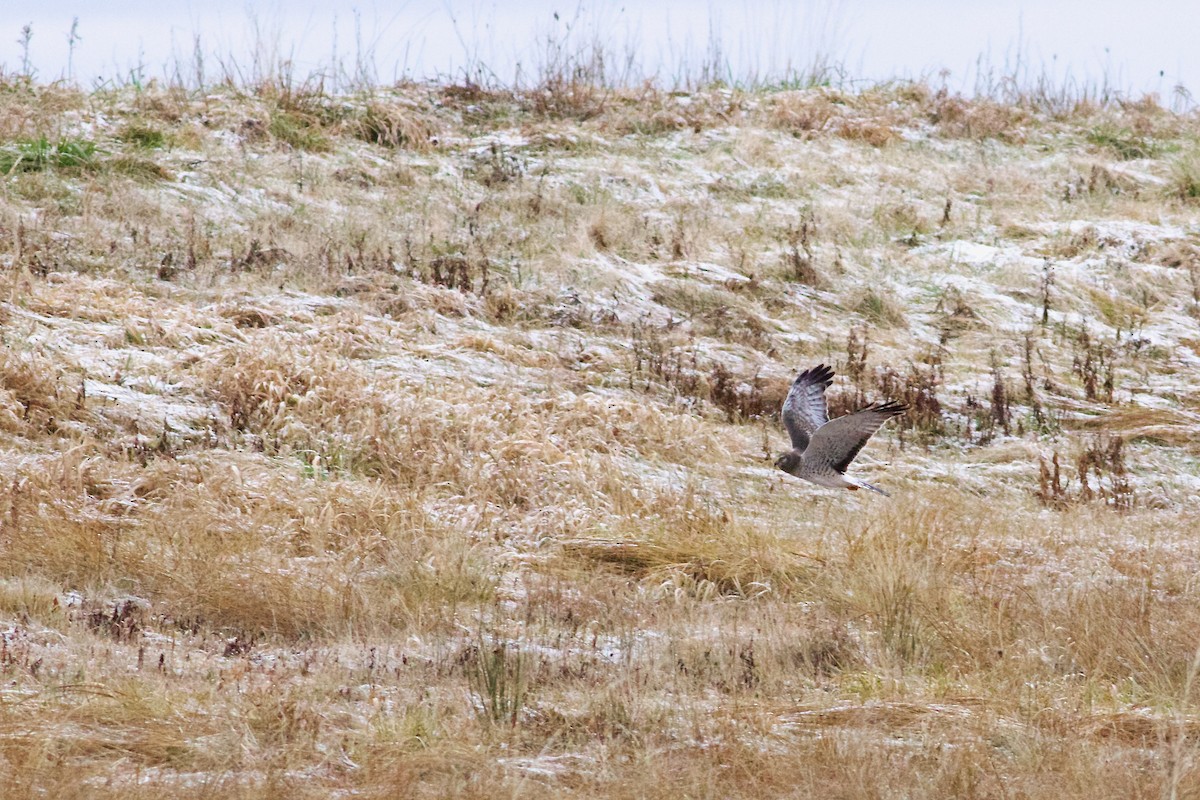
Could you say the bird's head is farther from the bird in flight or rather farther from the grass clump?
the grass clump

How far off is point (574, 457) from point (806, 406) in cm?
124

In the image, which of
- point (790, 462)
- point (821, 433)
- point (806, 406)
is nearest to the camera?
point (821, 433)

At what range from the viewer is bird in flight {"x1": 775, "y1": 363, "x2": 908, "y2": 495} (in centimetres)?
586

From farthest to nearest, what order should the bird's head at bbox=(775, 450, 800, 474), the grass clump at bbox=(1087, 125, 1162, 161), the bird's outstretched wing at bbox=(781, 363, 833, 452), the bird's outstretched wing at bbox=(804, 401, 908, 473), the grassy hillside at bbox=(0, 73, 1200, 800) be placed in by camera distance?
the grass clump at bbox=(1087, 125, 1162, 161) < the bird's outstretched wing at bbox=(781, 363, 833, 452) < the bird's head at bbox=(775, 450, 800, 474) < the bird's outstretched wing at bbox=(804, 401, 908, 473) < the grassy hillside at bbox=(0, 73, 1200, 800)

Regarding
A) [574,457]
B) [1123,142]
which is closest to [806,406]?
[574,457]

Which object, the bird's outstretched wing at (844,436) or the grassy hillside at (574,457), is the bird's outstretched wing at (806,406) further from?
the grassy hillside at (574,457)

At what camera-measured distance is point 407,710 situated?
4.01 m

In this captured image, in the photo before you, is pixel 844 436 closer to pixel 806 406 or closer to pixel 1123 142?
pixel 806 406

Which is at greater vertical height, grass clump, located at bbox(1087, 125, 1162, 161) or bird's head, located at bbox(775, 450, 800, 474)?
grass clump, located at bbox(1087, 125, 1162, 161)

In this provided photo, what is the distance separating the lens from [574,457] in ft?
22.2

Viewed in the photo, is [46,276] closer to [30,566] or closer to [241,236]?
[241,236]

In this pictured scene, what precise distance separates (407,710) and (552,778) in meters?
0.60

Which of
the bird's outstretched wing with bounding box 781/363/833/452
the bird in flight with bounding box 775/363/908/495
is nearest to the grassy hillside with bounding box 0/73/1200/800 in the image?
the bird in flight with bounding box 775/363/908/495

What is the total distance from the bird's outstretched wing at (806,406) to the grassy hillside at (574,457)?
1.69 ft
